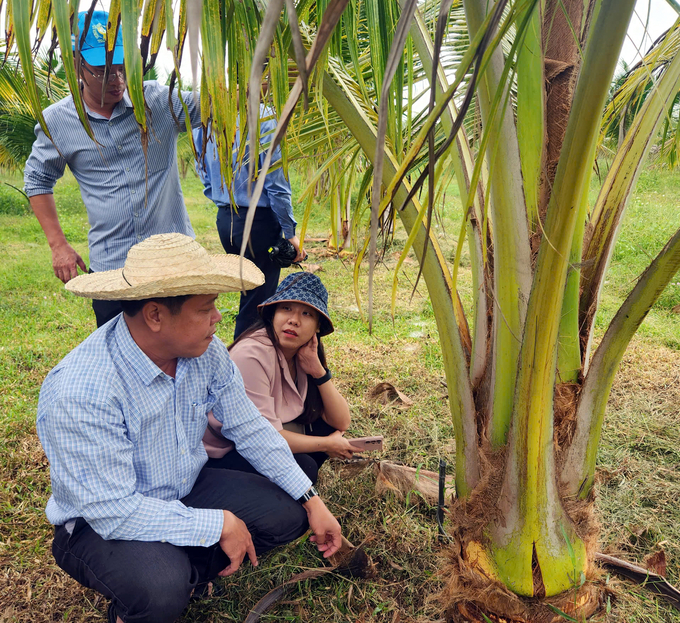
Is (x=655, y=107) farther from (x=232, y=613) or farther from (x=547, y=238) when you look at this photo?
(x=232, y=613)

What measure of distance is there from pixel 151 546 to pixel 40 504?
1.10m

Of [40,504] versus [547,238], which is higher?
[547,238]

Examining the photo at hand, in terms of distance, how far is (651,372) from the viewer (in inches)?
142

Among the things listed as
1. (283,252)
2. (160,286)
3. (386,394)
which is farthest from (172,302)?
(386,394)

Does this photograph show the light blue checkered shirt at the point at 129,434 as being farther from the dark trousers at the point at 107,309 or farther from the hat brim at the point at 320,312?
the dark trousers at the point at 107,309

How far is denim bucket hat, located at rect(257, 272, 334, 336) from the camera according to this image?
211cm

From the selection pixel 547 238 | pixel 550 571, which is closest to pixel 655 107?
pixel 547 238

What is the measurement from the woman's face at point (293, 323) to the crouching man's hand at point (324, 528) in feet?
1.89

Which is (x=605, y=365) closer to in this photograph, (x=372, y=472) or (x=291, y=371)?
(x=291, y=371)

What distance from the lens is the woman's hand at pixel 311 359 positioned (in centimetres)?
226

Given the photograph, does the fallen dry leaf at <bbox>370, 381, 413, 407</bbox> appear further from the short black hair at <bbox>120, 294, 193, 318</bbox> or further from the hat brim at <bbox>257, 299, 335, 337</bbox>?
the short black hair at <bbox>120, 294, 193, 318</bbox>

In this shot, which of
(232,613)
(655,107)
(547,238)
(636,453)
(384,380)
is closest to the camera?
(547,238)

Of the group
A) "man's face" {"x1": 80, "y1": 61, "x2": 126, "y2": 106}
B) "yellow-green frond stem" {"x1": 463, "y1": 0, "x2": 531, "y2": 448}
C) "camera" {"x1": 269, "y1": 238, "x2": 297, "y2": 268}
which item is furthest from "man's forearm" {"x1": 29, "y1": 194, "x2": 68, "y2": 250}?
"yellow-green frond stem" {"x1": 463, "y1": 0, "x2": 531, "y2": 448}

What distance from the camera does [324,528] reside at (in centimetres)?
186
